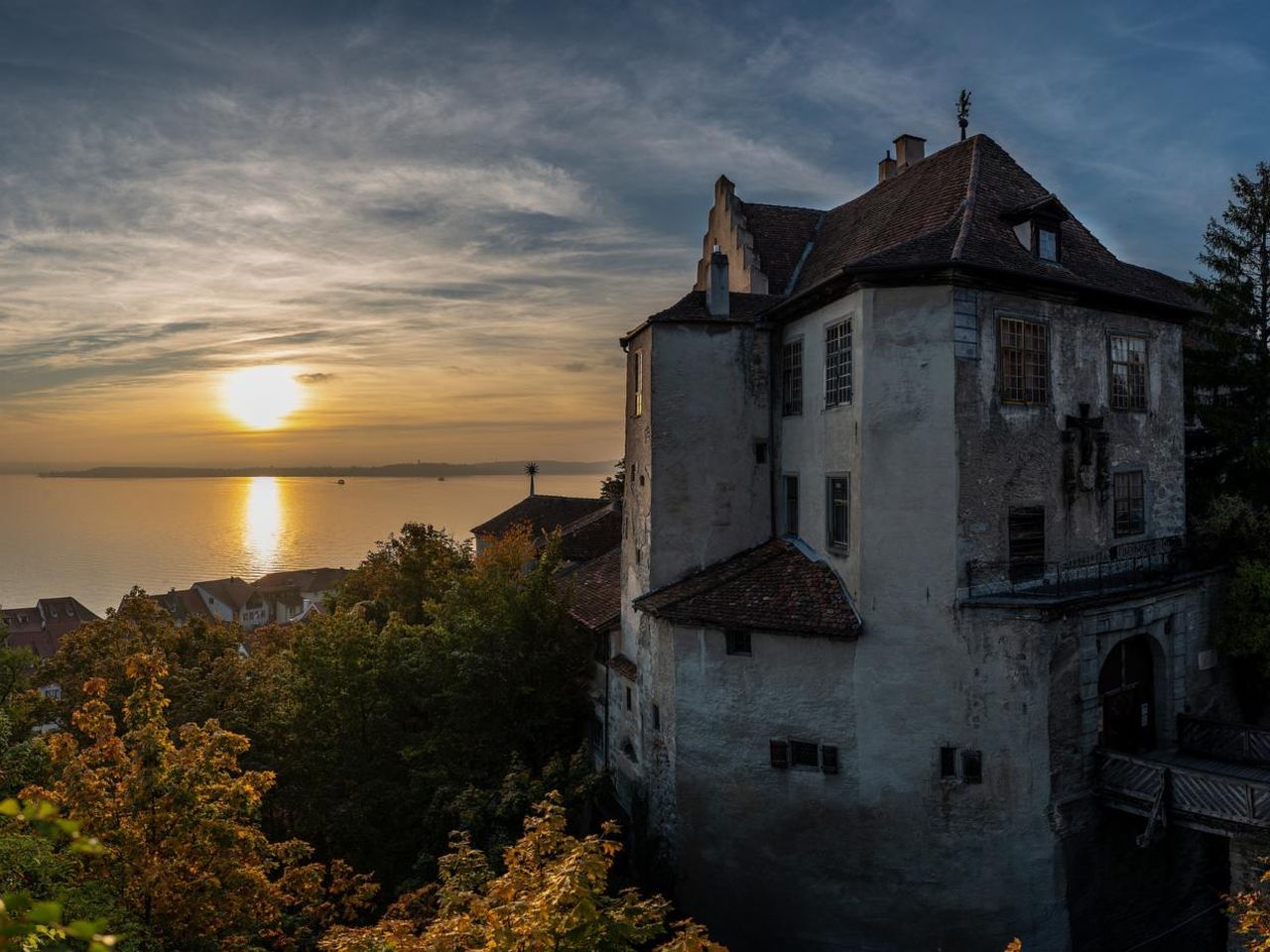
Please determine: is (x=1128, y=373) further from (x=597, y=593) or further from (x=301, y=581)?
(x=301, y=581)

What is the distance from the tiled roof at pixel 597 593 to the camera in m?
25.8

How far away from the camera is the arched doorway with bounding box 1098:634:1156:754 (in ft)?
65.2

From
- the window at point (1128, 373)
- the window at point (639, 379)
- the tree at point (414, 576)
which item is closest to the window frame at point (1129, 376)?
the window at point (1128, 373)

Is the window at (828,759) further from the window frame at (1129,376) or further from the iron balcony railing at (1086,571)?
the window frame at (1129,376)

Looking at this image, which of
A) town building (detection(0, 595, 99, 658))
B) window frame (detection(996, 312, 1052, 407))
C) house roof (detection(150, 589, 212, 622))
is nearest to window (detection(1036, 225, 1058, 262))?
window frame (detection(996, 312, 1052, 407))

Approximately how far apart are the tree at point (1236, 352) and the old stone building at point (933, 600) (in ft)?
14.1

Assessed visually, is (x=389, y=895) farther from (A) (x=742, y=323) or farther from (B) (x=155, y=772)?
(A) (x=742, y=323)

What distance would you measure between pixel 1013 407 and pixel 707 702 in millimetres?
9915

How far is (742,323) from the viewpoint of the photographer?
22469mm

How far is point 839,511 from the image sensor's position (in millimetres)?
19844

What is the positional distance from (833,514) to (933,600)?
10.5 feet

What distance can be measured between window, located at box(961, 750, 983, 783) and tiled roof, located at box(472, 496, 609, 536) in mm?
35250

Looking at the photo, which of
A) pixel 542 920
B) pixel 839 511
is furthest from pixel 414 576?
pixel 542 920

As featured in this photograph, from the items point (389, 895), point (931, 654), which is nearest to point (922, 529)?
point (931, 654)
